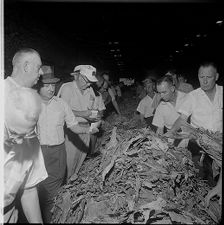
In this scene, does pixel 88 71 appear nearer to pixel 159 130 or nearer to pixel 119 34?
pixel 119 34

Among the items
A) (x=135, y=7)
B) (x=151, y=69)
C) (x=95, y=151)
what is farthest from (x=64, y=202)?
(x=135, y=7)

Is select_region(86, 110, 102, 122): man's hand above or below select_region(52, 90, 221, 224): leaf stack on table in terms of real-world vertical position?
above

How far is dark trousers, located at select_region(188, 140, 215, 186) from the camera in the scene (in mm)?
1715

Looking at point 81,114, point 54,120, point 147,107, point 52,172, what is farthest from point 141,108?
point 52,172

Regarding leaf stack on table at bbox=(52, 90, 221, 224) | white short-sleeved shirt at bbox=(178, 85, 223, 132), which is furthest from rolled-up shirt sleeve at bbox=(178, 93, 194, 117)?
leaf stack on table at bbox=(52, 90, 221, 224)

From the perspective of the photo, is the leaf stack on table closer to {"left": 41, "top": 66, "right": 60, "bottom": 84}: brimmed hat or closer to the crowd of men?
the crowd of men

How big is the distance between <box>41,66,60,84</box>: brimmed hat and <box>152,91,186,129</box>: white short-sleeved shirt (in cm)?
83

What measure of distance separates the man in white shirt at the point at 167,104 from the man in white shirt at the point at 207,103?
0.10 m

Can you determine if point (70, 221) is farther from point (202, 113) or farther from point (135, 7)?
point (135, 7)

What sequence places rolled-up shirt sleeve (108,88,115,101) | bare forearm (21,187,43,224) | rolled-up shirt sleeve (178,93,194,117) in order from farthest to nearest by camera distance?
rolled-up shirt sleeve (108,88,115,101)
rolled-up shirt sleeve (178,93,194,117)
bare forearm (21,187,43,224)

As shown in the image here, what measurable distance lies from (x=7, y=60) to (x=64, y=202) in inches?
45.9

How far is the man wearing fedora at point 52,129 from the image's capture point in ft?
6.38

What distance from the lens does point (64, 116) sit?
2047mm

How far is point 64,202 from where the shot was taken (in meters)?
1.28
